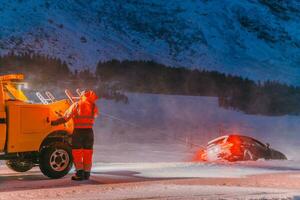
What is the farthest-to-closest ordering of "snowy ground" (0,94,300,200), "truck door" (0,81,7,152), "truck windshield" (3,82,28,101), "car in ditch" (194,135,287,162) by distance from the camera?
"car in ditch" (194,135,287,162), "truck windshield" (3,82,28,101), "truck door" (0,81,7,152), "snowy ground" (0,94,300,200)

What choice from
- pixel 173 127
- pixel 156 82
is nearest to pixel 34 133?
pixel 173 127

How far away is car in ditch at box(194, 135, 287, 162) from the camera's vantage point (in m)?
18.2

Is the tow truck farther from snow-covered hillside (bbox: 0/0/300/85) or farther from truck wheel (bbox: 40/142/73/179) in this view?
snow-covered hillside (bbox: 0/0/300/85)

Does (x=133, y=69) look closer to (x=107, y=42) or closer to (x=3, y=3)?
(x=107, y=42)

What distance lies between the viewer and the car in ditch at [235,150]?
59.8 feet

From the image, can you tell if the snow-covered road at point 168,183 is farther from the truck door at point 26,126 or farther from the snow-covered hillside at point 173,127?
the snow-covered hillside at point 173,127

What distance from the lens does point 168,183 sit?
11773 mm

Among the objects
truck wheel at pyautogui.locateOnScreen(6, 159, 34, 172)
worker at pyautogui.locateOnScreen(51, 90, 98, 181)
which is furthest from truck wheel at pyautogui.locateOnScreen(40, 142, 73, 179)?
truck wheel at pyautogui.locateOnScreen(6, 159, 34, 172)

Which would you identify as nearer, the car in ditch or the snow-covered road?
the snow-covered road

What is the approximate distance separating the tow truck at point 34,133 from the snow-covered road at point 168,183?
39 centimetres

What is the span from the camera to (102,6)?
5219 centimetres

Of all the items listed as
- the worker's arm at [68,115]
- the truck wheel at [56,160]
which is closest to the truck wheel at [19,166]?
the truck wheel at [56,160]

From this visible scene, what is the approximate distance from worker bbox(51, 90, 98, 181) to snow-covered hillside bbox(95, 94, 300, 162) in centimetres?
929

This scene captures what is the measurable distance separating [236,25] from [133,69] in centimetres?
1633
